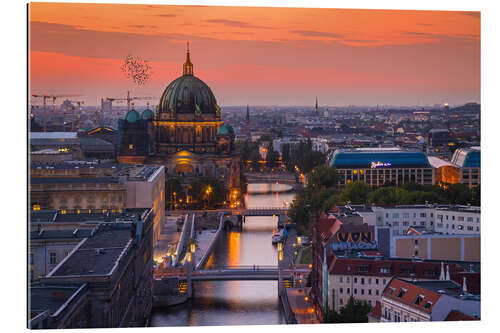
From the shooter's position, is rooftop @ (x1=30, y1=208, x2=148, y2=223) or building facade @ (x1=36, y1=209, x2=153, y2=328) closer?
building facade @ (x1=36, y1=209, x2=153, y2=328)

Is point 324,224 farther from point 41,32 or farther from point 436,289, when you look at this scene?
point 41,32

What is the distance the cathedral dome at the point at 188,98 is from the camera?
51.6m

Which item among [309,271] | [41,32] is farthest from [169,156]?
[41,32]

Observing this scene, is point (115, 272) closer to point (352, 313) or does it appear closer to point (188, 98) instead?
point (352, 313)

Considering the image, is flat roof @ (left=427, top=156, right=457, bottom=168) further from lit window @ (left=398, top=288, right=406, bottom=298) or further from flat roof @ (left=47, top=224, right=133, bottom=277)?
lit window @ (left=398, top=288, right=406, bottom=298)

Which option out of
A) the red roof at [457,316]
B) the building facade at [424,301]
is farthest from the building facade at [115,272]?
the red roof at [457,316]

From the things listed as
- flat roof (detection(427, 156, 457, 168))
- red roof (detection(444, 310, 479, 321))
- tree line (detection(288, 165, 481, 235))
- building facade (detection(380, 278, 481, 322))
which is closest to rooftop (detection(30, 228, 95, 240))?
building facade (detection(380, 278, 481, 322))

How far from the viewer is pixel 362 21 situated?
72.3 ft

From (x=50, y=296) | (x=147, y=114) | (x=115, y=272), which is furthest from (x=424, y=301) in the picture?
(x=147, y=114)

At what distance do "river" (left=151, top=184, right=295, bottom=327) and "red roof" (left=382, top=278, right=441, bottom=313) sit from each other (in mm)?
3834

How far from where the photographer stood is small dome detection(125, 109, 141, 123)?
5231 cm


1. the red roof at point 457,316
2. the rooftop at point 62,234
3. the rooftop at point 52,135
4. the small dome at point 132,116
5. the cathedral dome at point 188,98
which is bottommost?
the red roof at point 457,316

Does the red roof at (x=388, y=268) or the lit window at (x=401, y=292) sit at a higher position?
the red roof at (x=388, y=268)

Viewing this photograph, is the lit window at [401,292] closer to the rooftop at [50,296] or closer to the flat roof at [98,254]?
the flat roof at [98,254]
